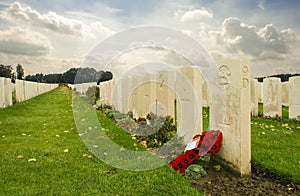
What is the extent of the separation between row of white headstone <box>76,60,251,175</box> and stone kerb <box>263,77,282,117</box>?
4.16 m

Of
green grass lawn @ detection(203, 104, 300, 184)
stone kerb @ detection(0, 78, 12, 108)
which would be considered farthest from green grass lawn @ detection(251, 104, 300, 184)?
stone kerb @ detection(0, 78, 12, 108)

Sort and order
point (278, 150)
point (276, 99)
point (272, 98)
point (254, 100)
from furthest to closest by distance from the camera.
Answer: point (254, 100) → point (272, 98) → point (276, 99) → point (278, 150)

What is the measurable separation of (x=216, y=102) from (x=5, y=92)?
1281 cm

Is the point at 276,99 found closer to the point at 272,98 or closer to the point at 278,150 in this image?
the point at 272,98

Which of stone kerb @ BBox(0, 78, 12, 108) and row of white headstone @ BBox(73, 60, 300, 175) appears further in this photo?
stone kerb @ BBox(0, 78, 12, 108)

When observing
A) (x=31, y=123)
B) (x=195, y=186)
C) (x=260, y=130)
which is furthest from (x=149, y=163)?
(x=31, y=123)

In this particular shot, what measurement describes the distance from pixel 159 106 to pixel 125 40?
2026 mm

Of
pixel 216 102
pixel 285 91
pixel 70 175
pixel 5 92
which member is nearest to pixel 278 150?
pixel 216 102

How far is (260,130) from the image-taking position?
6977 millimetres


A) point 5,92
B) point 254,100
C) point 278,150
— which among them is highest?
point 5,92

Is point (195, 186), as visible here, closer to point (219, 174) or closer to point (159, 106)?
point (219, 174)

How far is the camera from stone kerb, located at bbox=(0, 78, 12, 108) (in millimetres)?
13504

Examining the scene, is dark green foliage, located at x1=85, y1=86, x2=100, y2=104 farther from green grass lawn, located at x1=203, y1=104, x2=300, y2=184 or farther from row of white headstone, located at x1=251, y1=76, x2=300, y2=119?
green grass lawn, located at x1=203, y1=104, x2=300, y2=184

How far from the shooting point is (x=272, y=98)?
31.2 feet
